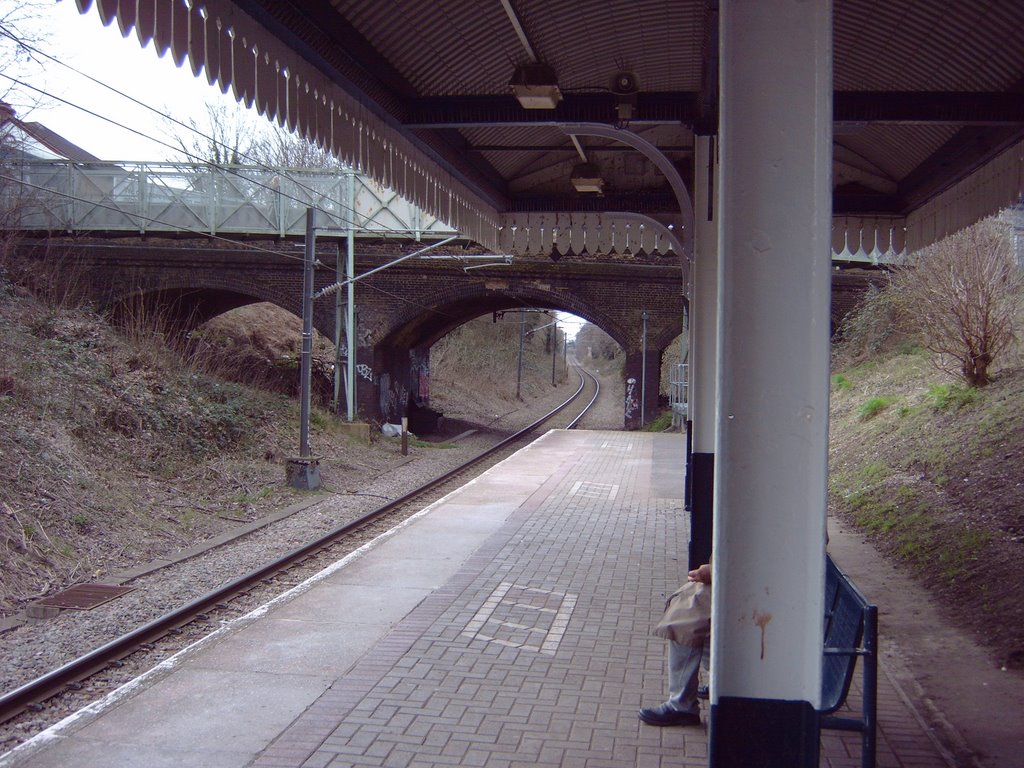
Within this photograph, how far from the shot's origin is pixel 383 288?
92.4 feet

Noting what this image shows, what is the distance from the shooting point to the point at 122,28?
388 centimetres

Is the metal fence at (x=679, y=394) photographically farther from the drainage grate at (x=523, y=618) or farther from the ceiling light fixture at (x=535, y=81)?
the ceiling light fixture at (x=535, y=81)

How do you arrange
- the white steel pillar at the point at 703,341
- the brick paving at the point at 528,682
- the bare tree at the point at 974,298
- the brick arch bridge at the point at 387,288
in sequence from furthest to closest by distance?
the brick arch bridge at the point at 387,288
the bare tree at the point at 974,298
the white steel pillar at the point at 703,341
the brick paving at the point at 528,682

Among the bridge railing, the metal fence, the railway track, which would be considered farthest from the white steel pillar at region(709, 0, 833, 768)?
the metal fence

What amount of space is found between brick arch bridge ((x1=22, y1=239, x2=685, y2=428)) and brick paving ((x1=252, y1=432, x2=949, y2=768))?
17937 millimetres

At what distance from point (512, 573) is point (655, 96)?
4574 mm

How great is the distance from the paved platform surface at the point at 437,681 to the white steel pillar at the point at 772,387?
7.13 ft

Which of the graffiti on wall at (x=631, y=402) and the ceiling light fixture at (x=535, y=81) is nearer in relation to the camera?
the ceiling light fixture at (x=535, y=81)

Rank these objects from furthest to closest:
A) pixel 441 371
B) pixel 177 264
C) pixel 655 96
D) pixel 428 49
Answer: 1. pixel 441 371
2. pixel 177 264
3. pixel 655 96
4. pixel 428 49

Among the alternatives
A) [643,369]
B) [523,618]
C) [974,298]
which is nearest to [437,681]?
[523,618]

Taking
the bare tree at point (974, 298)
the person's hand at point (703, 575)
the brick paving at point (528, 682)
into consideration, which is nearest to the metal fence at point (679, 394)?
the bare tree at point (974, 298)

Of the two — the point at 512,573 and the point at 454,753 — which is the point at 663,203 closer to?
the point at 512,573

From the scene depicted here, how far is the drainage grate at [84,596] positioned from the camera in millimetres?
8672

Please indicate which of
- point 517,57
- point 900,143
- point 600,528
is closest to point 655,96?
point 517,57
